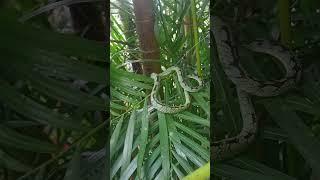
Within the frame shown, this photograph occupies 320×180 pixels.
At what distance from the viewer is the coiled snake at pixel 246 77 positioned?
3.57ft

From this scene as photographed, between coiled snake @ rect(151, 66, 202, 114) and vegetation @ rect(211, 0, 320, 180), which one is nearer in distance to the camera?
vegetation @ rect(211, 0, 320, 180)

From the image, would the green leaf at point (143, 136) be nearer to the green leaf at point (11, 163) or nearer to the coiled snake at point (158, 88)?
the coiled snake at point (158, 88)

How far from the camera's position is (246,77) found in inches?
43.6

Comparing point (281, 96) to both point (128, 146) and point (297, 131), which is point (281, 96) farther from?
point (128, 146)

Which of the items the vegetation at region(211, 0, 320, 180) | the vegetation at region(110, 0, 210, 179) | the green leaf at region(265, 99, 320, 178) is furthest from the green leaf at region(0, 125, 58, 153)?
the green leaf at region(265, 99, 320, 178)

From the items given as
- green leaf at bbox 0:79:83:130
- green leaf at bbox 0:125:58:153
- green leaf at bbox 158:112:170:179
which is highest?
green leaf at bbox 0:79:83:130

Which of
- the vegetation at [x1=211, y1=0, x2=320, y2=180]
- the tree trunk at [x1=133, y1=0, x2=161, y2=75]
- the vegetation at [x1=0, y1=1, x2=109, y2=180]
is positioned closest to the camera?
the vegetation at [x1=0, y1=1, x2=109, y2=180]

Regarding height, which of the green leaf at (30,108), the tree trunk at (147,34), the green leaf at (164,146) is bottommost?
the green leaf at (164,146)

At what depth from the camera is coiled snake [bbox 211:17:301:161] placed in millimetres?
1087

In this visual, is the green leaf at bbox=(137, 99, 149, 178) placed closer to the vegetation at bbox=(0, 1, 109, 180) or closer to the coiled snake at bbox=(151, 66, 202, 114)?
the coiled snake at bbox=(151, 66, 202, 114)

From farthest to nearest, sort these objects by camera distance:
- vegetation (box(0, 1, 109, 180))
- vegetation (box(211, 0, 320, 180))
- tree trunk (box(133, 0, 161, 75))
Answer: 1. tree trunk (box(133, 0, 161, 75))
2. vegetation (box(211, 0, 320, 180))
3. vegetation (box(0, 1, 109, 180))

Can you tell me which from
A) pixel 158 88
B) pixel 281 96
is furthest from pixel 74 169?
pixel 281 96

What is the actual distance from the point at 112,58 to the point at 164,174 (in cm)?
39

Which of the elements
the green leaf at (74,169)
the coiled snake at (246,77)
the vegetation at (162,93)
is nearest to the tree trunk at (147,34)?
the vegetation at (162,93)
